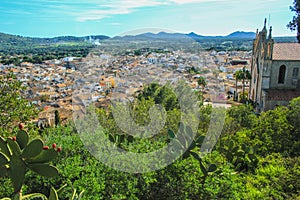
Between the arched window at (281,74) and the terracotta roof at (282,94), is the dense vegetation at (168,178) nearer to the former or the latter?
the terracotta roof at (282,94)

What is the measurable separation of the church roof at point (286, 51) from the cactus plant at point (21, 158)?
18541 millimetres

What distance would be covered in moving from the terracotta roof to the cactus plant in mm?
17556

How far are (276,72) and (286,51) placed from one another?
1646 mm

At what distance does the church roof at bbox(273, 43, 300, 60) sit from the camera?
60.6 feet

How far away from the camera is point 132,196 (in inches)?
175

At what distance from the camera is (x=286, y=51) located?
1884 cm

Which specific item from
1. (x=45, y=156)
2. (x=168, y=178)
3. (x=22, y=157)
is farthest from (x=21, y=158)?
(x=168, y=178)

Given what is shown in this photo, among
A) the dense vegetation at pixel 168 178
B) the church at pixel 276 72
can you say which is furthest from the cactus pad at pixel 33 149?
the church at pixel 276 72

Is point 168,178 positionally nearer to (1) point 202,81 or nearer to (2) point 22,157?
(1) point 202,81

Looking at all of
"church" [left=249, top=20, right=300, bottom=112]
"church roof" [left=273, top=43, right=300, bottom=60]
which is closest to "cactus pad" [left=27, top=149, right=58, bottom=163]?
"church" [left=249, top=20, right=300, bottom=112]

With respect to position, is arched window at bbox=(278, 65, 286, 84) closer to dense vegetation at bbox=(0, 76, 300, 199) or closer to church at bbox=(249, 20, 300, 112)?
church at bbox=(249, 20, 300, 112)

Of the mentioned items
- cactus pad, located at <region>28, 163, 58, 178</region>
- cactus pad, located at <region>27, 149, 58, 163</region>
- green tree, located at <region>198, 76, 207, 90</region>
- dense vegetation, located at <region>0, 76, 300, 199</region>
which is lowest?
dense vegetation, located at <region>0, 76, 300, 199</region>

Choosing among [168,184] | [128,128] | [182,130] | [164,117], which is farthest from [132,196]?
[164,117]

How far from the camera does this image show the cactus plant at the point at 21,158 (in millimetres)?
2938
